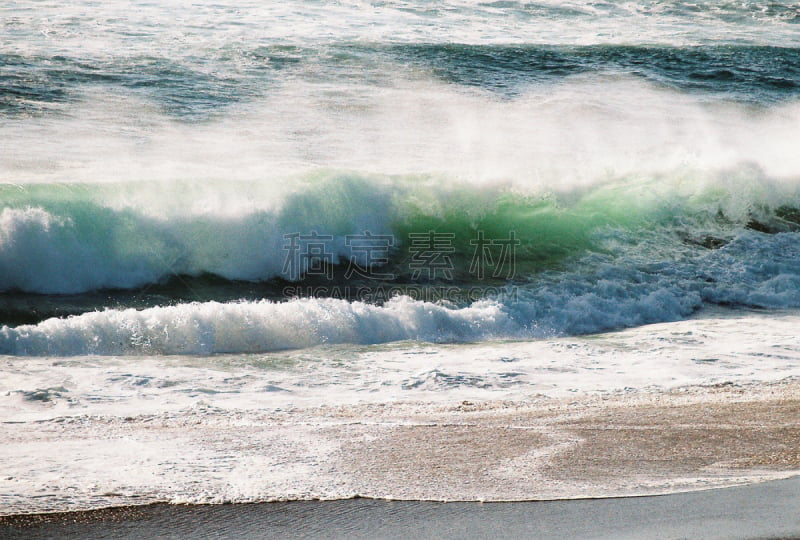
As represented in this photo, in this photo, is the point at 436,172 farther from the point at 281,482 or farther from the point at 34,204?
the point at 281,482

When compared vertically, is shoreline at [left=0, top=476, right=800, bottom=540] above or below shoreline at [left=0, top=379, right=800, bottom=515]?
above

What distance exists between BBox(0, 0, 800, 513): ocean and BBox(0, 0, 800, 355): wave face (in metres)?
0.05

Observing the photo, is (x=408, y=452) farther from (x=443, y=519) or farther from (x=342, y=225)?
(x=342, y=225)

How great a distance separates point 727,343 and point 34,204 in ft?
22.7

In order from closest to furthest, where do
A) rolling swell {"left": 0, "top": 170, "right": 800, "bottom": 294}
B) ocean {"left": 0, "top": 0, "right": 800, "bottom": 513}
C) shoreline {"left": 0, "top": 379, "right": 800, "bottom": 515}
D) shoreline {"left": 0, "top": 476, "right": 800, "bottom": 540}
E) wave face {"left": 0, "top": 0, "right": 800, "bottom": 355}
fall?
1. shoreline {"left": 0, "top": 476, "right": 800, "bottom": 540}
2. shoreline {"left": 0, "top": 379, "right": 800, "bottom": 515}
3. ocean {"left": 0, "top": 0, "right": 800, "bottom": 513}
4. wave face {"left": 0, "top": 0, "right": 800, "bottom": 355}
5. rolling swell {"left": 0, "top": 170, "right": 800, "bottom": 294}

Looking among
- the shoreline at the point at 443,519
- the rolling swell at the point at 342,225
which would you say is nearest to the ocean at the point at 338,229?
the rolling swell at the point at 342,225

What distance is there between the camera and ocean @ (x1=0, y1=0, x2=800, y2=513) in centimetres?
555

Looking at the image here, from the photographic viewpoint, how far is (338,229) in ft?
32.8

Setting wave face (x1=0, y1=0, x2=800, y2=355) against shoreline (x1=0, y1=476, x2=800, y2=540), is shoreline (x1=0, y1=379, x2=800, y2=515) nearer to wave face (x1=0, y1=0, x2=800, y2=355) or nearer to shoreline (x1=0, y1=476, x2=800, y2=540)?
shoreline (x1=0, y1=476, x2=800, y2=540)

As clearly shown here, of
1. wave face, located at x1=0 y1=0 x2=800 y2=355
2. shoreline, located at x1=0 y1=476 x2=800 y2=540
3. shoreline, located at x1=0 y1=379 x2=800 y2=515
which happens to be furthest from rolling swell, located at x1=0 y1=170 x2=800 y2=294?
shoreline, located at x1=0 y1=476 x2=800 y2=540

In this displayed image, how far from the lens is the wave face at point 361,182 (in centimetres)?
808

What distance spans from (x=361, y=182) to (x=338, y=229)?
79 cm

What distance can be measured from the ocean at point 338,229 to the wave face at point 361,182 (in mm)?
47

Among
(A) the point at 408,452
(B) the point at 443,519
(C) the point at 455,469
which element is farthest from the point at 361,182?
(B) the point at 443,519
